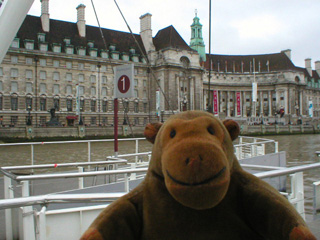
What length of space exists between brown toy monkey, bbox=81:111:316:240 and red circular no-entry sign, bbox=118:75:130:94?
4744mm

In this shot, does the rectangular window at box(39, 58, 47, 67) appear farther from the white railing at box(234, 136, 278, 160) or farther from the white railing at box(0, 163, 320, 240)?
the white railing at box(0, 163, 320, 240)

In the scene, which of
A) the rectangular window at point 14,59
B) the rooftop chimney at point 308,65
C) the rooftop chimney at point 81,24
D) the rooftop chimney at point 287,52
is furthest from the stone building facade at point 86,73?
the rooftop chimney at point 308,65

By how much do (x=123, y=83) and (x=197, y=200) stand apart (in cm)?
517

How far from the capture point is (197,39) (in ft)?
263

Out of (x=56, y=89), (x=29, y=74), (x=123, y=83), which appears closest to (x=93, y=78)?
(x=56, y=89)

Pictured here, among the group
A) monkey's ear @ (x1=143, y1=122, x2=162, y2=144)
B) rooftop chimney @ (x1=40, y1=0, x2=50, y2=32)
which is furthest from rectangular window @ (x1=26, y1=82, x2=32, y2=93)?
monkey's ear @ (x1=143, y1=122, x2=162, y2=144)

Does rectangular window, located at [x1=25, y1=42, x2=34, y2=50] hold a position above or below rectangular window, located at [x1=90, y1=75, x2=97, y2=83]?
above

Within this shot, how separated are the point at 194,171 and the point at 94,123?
51.8 meters

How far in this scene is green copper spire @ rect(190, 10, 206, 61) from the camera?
7944cm

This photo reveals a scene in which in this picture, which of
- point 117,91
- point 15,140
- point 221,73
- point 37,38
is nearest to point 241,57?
point 221,73

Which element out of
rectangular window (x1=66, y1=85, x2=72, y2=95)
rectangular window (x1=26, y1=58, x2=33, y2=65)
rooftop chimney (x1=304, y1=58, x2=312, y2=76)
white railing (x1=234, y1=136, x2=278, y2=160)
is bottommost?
white railing (x1=234, y1=136, x2=278, y2=160)

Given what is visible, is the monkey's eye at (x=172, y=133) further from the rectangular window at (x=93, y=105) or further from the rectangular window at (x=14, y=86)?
the rectangular window at (x=93, y=105)

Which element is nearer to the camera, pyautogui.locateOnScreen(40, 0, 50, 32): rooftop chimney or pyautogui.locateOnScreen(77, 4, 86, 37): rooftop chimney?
pyautogui.locateOnScreen(40, 0, 50, 32): rooftop chimney

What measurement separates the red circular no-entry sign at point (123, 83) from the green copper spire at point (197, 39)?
75032 millimetres
